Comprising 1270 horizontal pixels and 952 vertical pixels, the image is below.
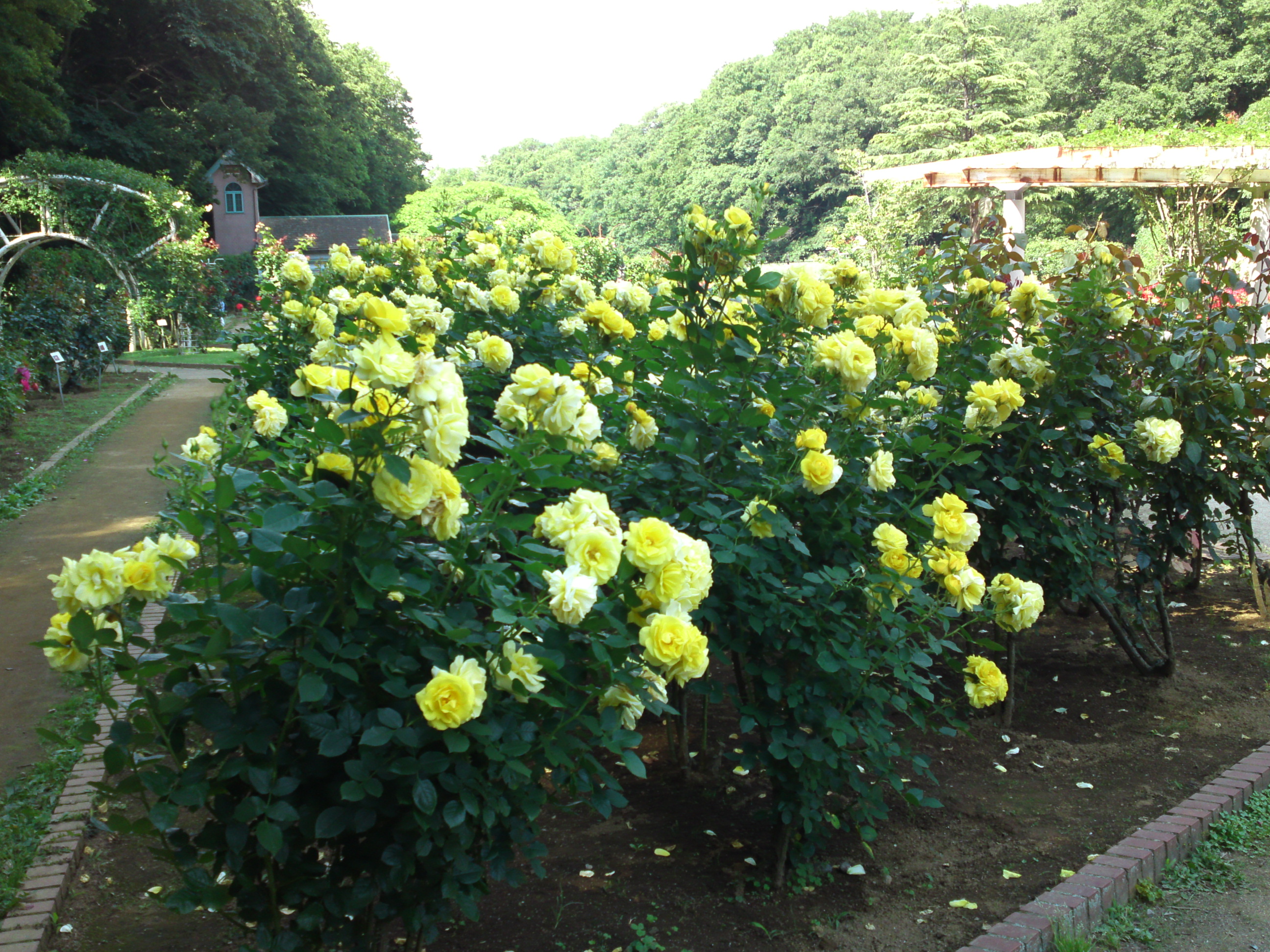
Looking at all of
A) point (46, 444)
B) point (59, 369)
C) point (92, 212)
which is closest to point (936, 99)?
point (92, 212)

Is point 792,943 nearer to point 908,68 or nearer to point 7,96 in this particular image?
point 7,96

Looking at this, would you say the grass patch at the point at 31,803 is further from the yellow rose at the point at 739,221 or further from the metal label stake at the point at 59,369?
the metal label stake at the point at 59,369

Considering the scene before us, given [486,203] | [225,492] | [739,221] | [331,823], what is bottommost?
[331,823]

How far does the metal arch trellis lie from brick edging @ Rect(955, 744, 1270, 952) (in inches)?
665

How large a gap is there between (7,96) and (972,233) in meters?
22.7

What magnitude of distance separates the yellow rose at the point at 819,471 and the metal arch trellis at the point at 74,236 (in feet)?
54.1

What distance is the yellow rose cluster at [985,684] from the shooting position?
108 inches

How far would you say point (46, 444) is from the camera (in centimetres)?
970

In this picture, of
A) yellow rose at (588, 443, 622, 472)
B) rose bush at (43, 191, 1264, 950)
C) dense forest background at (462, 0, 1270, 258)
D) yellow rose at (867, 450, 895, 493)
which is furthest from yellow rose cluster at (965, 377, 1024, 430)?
dense forest background at (462, 0, 1270, 258)

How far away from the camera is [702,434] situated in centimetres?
271

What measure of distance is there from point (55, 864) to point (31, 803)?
47 cm

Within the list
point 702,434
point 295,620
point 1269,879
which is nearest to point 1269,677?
point 1269,879

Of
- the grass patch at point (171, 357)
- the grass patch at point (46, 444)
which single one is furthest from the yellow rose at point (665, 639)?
the grass patch at point (171, 357)

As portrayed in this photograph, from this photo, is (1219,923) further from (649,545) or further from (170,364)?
(170,364)
